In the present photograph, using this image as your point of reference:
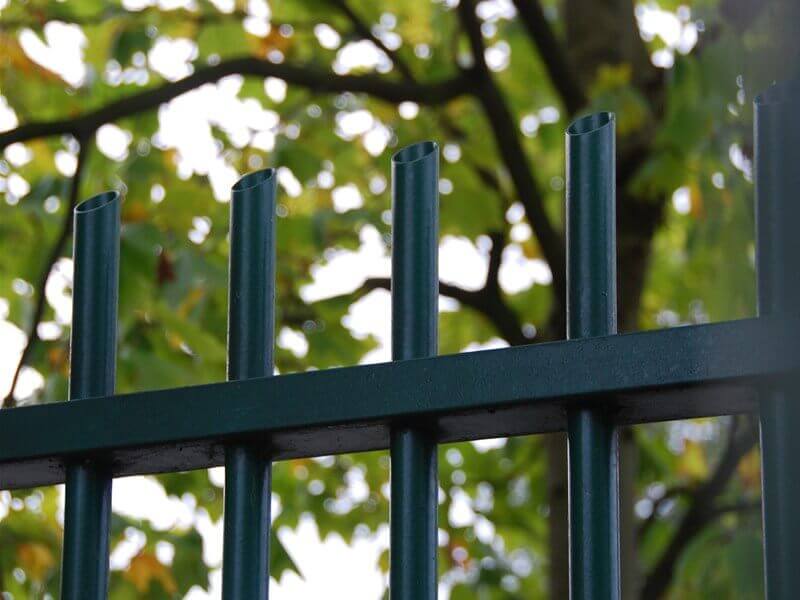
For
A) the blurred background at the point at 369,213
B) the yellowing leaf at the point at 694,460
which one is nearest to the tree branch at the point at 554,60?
the blurred background at the point at 369,213

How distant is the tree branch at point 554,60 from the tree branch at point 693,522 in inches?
41.8

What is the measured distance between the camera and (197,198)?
354 centimetres

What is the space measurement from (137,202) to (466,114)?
1.74 metres

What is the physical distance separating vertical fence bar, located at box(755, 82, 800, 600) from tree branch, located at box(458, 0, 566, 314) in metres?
2.68

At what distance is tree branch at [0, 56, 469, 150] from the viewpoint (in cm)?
274

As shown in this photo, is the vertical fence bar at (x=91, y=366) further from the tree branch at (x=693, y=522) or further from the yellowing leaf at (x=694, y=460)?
the yellowing leaf at (x=694, y=460)

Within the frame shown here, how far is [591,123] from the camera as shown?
1.01m

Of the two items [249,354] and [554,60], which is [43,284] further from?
[554,60]

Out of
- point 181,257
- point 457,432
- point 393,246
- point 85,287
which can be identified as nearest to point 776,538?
point 457,432

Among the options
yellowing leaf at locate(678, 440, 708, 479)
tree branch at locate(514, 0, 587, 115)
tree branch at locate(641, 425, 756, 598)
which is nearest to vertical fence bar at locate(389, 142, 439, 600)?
tree branch at locate(514, 0, 587, 115)

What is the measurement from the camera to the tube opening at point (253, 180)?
3.54 ft

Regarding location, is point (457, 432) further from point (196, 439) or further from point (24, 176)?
point (24, 176)

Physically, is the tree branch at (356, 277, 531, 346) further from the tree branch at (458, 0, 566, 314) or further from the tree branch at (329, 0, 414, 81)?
the tree branch at (329, 0, 414, 81)

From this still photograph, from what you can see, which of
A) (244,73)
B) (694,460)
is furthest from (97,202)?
(694,460)
